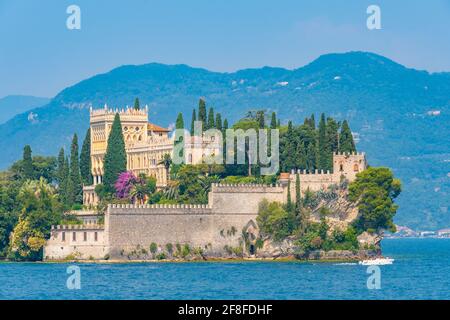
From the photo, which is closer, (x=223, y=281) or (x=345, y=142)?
(x=223, y=281)

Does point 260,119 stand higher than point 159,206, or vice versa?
point 260,119

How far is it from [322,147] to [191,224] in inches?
411

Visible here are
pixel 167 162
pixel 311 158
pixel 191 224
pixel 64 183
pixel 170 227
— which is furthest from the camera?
pixel 64 183

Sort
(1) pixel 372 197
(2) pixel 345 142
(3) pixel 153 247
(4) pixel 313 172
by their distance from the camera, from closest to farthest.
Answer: (3) pixel 153 247 → (1) pixel 372 197 → (4) pixel 313 172 → (2) pixel 345 142

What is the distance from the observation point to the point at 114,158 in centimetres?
10725

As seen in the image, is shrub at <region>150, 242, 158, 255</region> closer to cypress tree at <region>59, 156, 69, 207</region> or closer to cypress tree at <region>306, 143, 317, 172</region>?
cypress tree at <region>306, 143, 317, 172</region>

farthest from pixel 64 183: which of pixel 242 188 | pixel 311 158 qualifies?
pixel 311 158

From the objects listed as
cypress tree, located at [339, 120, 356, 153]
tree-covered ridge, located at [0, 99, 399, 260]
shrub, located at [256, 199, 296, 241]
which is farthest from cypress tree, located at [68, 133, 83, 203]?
cypress tree, located at [339, 120, 356, 153]

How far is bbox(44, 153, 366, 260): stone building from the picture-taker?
94938 millimetres

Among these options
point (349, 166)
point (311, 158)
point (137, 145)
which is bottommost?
point (349, 166)

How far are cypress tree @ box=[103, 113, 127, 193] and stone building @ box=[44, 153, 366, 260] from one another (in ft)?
28.4

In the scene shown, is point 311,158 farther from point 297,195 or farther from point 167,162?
point 167,162

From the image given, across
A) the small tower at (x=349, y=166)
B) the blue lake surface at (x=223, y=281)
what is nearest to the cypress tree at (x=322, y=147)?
the small tower at (x=349, y=166)
